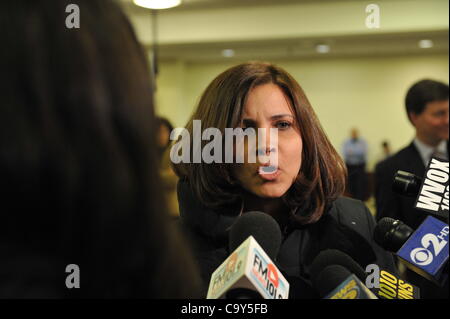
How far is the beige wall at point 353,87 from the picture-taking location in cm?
782

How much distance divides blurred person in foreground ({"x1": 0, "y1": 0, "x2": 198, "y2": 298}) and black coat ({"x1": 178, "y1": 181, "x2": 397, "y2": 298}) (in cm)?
44

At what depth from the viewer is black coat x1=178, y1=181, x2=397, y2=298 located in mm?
865

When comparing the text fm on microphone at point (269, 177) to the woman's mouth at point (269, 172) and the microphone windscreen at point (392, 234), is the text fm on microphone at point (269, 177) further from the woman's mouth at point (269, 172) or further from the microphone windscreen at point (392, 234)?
the microphone windscreen at point (392, 234)

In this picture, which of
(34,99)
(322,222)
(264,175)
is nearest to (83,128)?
(34,99)

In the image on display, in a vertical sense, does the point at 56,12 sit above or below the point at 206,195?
above

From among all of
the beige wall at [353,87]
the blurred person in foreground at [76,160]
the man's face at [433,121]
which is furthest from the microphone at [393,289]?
the beige wall at [353,87]

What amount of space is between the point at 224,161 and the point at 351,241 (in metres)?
0.27

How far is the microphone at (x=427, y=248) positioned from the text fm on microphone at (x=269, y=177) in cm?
Result: 17

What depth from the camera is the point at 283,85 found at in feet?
2.84

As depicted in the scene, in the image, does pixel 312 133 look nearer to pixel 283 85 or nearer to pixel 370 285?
pixel 283 85

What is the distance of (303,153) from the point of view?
893 millimetres

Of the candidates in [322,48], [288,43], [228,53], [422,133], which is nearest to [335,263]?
[422,133]

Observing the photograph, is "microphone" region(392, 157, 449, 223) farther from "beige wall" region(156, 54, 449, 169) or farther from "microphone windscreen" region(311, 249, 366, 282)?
"beige wall" region(156, 54, 449, 169)

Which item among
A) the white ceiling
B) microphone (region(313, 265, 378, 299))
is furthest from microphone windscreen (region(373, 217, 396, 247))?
the white ceiling
